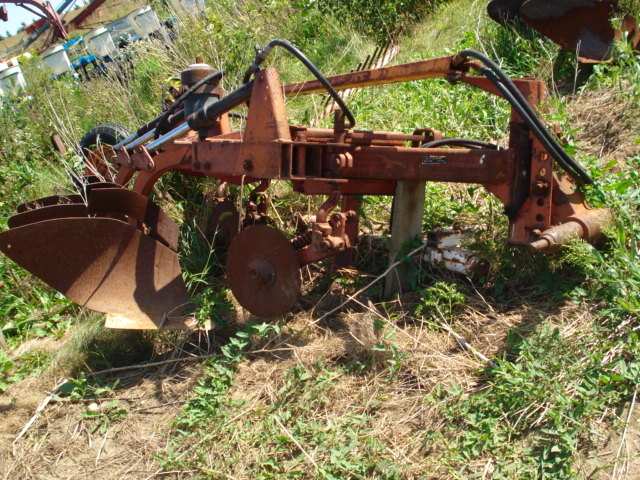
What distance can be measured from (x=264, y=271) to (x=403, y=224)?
884mm

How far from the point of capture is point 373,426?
2.73m

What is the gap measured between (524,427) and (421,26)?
712 centimetres

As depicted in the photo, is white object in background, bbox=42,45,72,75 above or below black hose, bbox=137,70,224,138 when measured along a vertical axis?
above

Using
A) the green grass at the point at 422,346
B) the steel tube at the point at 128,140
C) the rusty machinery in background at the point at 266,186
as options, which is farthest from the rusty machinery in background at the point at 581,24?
the steel tube at the point at 128,140

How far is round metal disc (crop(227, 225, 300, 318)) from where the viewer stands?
3.32 m

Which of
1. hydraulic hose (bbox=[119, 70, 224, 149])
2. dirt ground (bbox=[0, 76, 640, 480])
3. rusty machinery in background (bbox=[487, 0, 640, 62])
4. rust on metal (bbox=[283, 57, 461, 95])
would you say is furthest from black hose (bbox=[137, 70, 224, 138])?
rusty machinery in background (bbox=[487, 0, 640, 62])

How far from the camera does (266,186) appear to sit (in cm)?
364

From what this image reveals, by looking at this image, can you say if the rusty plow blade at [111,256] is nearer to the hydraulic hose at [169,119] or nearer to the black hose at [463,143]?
the hydraulic hose at [169,119]

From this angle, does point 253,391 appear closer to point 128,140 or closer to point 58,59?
point 128,140

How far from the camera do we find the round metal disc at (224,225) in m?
4.36

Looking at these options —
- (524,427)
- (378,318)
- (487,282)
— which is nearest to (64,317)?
(378,318)

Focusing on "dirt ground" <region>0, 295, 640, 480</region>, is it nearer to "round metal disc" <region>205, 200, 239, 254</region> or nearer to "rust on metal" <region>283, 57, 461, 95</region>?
"round metal disc" <region>205, 200, 239, 254</region>

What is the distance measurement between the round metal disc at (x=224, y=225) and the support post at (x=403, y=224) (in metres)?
1.27

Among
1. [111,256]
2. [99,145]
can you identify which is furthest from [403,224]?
[99,145]
